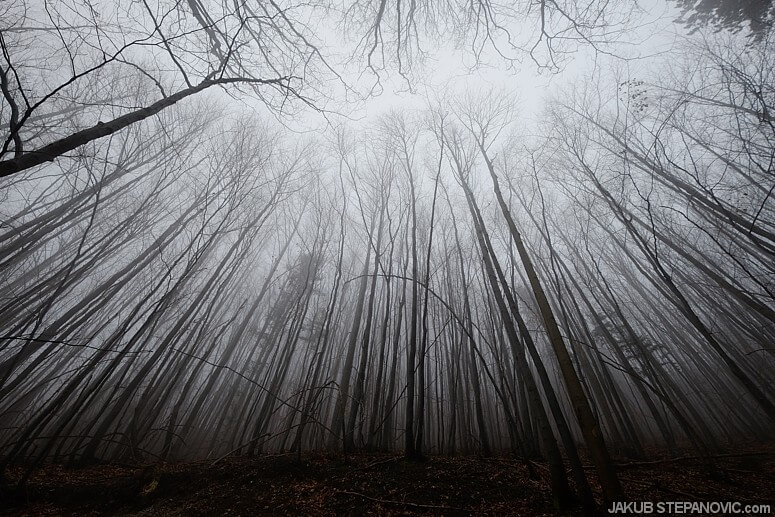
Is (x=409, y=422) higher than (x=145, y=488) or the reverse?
higher

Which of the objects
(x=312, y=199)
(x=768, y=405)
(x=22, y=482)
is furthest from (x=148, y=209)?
(x=768, y=405)

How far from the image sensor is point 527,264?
8.87ft

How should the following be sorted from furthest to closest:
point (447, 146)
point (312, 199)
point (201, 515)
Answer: point (312, 199) < point (447, 146) < point (201, 515)

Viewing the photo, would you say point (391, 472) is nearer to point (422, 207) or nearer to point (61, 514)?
point (61, 514)

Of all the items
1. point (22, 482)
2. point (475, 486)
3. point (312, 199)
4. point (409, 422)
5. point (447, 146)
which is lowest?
point (22, 482)

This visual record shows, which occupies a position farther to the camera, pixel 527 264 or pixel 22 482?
pixel 22 482

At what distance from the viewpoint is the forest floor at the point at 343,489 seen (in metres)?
2.81

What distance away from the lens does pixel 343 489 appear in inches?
127

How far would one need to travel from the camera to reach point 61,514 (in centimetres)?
315

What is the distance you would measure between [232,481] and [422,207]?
7.52 metres

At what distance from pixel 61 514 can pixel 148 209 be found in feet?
25.2

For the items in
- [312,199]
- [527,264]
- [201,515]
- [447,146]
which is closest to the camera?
[527,264]

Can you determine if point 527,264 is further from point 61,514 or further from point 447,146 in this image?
point 61,514

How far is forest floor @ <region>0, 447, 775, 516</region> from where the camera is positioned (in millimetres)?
2814
